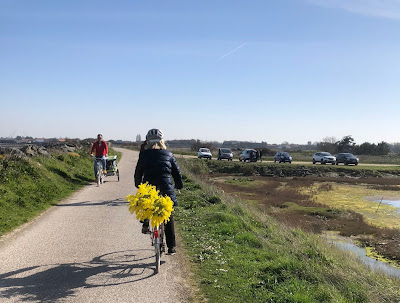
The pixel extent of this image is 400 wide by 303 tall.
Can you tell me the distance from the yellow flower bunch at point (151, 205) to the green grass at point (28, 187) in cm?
382

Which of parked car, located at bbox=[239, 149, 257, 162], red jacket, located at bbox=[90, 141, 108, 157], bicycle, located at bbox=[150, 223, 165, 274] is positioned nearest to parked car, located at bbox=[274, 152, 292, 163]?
parked car, located at bbox=[239, 149, 257, 162]

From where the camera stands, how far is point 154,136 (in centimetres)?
640

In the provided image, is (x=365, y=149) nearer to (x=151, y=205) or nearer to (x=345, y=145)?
(x=345, y=145)

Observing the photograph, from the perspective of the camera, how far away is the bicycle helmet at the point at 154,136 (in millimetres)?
6320

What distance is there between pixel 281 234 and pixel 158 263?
15.5ft

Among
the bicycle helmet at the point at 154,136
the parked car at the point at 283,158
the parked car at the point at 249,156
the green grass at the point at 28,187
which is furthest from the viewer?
the parked car at the point at 283,158

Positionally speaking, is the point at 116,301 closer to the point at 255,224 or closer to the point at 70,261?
the point at 70,261

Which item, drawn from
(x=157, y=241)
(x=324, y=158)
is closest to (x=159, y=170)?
(x=157, y=241)

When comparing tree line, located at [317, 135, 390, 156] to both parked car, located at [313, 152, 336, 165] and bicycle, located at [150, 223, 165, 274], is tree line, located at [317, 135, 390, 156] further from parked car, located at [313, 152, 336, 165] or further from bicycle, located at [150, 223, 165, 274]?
bicycle, located at [150, 223, 165, 274]

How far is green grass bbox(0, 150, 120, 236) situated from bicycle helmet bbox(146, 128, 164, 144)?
13.0ft

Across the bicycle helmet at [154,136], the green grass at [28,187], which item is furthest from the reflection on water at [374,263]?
the green grass at [28,187]

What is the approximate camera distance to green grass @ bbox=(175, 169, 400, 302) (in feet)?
16.8

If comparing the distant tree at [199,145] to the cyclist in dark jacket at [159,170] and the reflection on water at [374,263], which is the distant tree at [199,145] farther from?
the cyclist in dark jacket at [159,170]

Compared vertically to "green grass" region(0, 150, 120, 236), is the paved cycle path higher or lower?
lower
